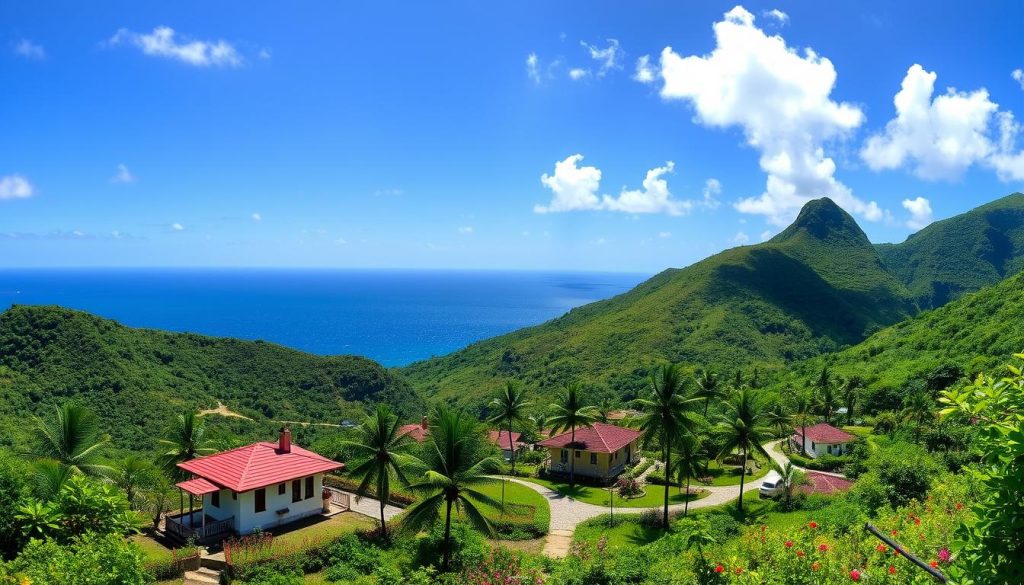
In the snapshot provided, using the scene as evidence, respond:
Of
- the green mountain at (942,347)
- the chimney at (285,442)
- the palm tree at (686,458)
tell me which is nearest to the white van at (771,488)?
the palm tree at (686,458)

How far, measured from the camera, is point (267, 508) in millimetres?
27297

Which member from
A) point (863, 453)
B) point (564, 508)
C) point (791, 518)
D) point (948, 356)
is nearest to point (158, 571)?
point (564, 508)

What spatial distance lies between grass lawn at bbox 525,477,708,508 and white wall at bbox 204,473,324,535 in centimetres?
2025

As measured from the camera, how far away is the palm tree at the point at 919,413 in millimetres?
43162

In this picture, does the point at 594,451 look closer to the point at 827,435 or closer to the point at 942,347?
the point at 827,435

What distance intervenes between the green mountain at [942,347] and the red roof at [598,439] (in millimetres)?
32590

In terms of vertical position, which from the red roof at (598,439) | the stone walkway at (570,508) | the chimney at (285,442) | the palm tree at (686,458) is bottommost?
the stone walkway at (570,508)

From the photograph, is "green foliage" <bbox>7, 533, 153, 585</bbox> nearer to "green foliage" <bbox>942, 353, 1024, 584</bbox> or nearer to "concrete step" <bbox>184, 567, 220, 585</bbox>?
"concrete step" <bbox>184, 567, 220, 585</bbox>

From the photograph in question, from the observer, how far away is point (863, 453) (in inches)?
1781

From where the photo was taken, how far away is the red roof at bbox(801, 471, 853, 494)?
37.8 m

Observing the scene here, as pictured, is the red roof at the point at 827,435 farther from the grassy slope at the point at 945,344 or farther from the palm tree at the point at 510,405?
the palm tree at the point at 510,405

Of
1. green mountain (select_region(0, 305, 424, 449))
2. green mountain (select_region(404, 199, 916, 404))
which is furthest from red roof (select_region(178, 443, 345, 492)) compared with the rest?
green mountain (select_region(404, 199, 916, 404))

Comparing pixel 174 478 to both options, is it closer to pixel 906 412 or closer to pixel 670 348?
pixel 906 412

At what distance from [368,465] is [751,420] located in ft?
79.8
